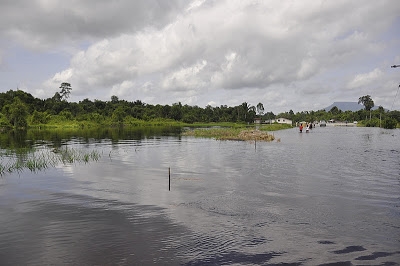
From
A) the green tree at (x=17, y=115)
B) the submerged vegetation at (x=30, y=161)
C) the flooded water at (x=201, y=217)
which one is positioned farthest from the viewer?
the green tree at (x=17, y=115)

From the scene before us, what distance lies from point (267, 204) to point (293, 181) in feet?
27.7

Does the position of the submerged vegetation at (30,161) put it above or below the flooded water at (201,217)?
above

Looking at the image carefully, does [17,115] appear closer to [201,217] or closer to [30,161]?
[30,161]

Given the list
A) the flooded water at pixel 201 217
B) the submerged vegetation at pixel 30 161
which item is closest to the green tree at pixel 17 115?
the submerged vegetation at pixel 30 161

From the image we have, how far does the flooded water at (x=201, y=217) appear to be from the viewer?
41.4 feet

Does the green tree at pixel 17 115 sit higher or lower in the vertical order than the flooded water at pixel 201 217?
higher

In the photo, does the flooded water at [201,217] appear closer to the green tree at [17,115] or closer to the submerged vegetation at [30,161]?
the submerged vegetation at [30,161]

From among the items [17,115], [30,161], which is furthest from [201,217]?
[17,115]

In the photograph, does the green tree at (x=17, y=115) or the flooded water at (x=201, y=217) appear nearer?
the flooded water at (x=201, y=217)

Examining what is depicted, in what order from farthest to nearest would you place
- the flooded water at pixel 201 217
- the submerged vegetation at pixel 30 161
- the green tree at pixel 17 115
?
the green tree at pixel 17 115 → the submerged vegetation at pixel 30 161 → the flooded water at pixel 201 217

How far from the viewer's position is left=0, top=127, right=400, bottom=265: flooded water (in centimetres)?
1262

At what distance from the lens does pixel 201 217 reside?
1742cm

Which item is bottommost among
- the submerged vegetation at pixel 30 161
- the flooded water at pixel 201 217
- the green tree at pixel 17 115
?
the flooded water at pixel 201 217

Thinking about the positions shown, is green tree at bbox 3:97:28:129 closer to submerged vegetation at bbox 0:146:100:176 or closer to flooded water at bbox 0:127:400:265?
submerged vegetation at bbox 0:146:100:176
